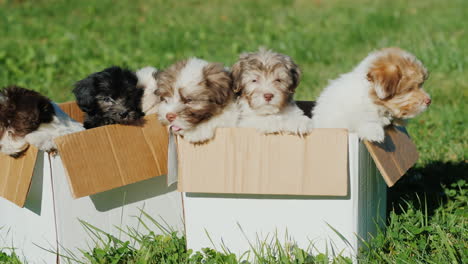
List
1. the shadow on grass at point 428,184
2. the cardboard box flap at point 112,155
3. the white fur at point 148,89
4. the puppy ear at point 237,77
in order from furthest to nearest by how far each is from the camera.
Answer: the shadow on grass at point 428,184 < the white fur at point 148,89 < the puppy ear at point 237,77 < the cardboard box flap at point 112,155

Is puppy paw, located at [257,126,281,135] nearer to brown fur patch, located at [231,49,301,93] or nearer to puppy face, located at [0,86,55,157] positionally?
brown fur patch, located at [231,49,301,93]

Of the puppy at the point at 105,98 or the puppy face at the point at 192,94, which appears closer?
Result: the puppy face at the point at 192,94

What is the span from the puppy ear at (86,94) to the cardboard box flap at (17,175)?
0.64m

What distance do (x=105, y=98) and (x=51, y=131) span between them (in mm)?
496

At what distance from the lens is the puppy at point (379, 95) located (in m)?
3.72

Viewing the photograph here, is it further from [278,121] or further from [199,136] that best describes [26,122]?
[278,121]

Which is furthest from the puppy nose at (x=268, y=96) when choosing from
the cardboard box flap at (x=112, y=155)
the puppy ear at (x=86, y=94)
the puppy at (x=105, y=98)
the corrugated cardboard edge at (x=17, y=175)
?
the corrugated cardboard edge at (x=17, y=175)

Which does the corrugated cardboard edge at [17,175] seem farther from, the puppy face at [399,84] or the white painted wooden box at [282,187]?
the puppy face at [399,84]

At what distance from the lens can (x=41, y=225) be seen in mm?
3850

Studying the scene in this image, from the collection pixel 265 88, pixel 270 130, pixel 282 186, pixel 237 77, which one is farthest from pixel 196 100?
pixel 282 186

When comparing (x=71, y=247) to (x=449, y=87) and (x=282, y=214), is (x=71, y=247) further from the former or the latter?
(x=449, y=87)

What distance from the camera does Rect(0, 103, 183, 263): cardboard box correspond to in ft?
11.9

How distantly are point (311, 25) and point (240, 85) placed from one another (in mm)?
7916

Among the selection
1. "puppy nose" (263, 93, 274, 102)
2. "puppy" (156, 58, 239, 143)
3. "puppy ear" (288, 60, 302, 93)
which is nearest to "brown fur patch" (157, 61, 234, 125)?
"puppy" (156, 58, 239, 143)
